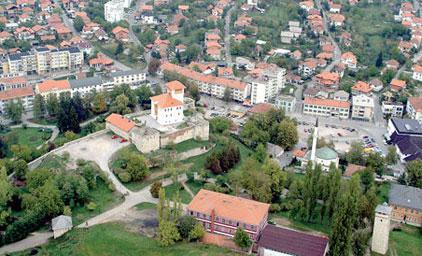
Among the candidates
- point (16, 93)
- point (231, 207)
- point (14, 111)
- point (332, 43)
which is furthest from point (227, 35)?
point (231, 207)

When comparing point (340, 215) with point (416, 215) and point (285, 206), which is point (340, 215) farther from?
point (416, 215)

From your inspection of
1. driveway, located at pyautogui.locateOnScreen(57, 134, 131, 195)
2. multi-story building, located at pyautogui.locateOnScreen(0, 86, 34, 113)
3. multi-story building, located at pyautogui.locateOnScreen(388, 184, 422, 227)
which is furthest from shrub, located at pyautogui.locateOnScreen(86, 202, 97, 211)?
multi-story building, located at pyautogui.locateOnScreen(0, 86, 34, 113)

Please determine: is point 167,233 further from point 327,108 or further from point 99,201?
point 327,108

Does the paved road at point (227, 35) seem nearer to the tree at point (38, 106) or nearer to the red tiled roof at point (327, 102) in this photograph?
the red tiled roof at point (327, 102)

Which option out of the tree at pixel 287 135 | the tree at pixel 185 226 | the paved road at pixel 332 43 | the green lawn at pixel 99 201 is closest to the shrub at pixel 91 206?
the green lawn at pixel 99 201

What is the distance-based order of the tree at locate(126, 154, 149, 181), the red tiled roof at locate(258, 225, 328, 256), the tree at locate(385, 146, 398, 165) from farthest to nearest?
the tree at locate(385, 146, 398, 165)
the tree at locate(126, 154, 149, 181)
the red tiled roof at locate(258, 225, 328, 256)

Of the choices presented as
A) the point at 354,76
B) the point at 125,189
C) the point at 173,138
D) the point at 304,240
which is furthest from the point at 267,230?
the point at 354,76

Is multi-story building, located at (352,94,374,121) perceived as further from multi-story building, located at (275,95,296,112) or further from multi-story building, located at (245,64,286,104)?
multi-story building, located at (245,64,286,104)
